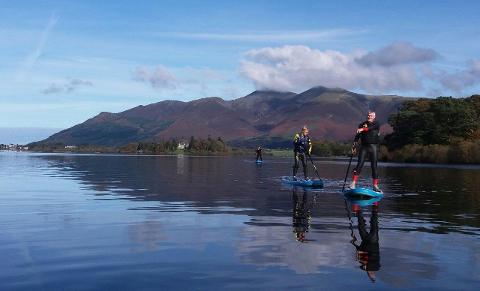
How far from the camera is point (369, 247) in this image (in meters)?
11.9

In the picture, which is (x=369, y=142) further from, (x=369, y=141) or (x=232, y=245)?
(x=232, y=245)

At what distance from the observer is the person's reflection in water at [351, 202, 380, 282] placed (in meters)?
9.92

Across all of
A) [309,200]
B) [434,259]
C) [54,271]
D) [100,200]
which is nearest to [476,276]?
[434,259]

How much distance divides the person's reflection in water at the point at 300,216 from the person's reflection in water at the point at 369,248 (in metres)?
1.37

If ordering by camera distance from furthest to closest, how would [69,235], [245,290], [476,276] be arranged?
[69,235]
[476,276]
[245,290]

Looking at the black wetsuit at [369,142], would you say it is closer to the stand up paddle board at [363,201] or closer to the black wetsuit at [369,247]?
the stand up paddle board at [363,201]

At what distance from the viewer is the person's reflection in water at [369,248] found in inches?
391

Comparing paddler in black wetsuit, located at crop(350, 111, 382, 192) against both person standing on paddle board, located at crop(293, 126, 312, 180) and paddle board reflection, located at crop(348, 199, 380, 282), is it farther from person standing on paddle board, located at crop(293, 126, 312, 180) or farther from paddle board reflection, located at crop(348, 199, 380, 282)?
person standing on paddle board, located at crop(293, 126, 312, 180)

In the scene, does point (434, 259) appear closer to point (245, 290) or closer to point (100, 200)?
point (245, 290)

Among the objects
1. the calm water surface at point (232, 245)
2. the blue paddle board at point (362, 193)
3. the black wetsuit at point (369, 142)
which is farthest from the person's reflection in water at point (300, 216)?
the black wetsuit at point (369, 142)

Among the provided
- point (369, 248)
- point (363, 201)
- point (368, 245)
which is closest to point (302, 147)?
point (363, 201)

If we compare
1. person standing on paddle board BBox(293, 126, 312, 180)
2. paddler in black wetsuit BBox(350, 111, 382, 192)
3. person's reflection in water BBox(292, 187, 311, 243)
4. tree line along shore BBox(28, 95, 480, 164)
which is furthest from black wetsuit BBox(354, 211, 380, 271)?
tree line along shore BBox(28, 95, 480, 164)

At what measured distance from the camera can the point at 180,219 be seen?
53.8ft

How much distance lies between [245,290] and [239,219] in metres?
8.27
